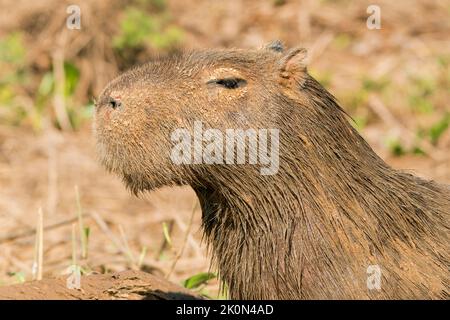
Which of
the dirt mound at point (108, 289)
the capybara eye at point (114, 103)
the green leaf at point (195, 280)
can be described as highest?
the capybara eye at point (114, 103)

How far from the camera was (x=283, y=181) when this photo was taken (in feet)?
12.7

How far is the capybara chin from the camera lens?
384 cm

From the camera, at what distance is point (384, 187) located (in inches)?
159

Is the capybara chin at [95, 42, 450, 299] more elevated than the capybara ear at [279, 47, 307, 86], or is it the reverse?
the capybara ear at [279, 47, 307, 86]

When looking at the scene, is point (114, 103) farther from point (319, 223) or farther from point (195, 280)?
point (195, 280)

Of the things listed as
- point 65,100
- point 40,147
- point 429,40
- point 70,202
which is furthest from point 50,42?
point 429,40

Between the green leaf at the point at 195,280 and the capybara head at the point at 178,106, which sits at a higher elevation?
the capybara head at the point at 178,106

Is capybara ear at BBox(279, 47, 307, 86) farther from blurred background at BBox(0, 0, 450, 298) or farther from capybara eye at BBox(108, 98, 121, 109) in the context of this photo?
blurred background at BBox(0, 0, 450, 298)

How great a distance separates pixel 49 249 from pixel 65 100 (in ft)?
11.0

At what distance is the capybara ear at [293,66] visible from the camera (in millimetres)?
3943

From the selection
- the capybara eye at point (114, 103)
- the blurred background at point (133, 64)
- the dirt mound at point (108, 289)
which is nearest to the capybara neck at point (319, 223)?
the capybara eye at point (114, 103)

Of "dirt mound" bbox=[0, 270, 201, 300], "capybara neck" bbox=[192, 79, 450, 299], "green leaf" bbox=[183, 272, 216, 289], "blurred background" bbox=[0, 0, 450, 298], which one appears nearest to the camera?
"capybara neck" bbox=[192, 79, 450, 299]

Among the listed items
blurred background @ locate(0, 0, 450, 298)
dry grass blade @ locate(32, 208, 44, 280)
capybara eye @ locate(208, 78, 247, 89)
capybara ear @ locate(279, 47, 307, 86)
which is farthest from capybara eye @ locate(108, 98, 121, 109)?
blurred background @ locate(0, 0, 450, 298)

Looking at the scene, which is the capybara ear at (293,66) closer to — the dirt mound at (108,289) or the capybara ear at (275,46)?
the capybara ear at (275,46)
